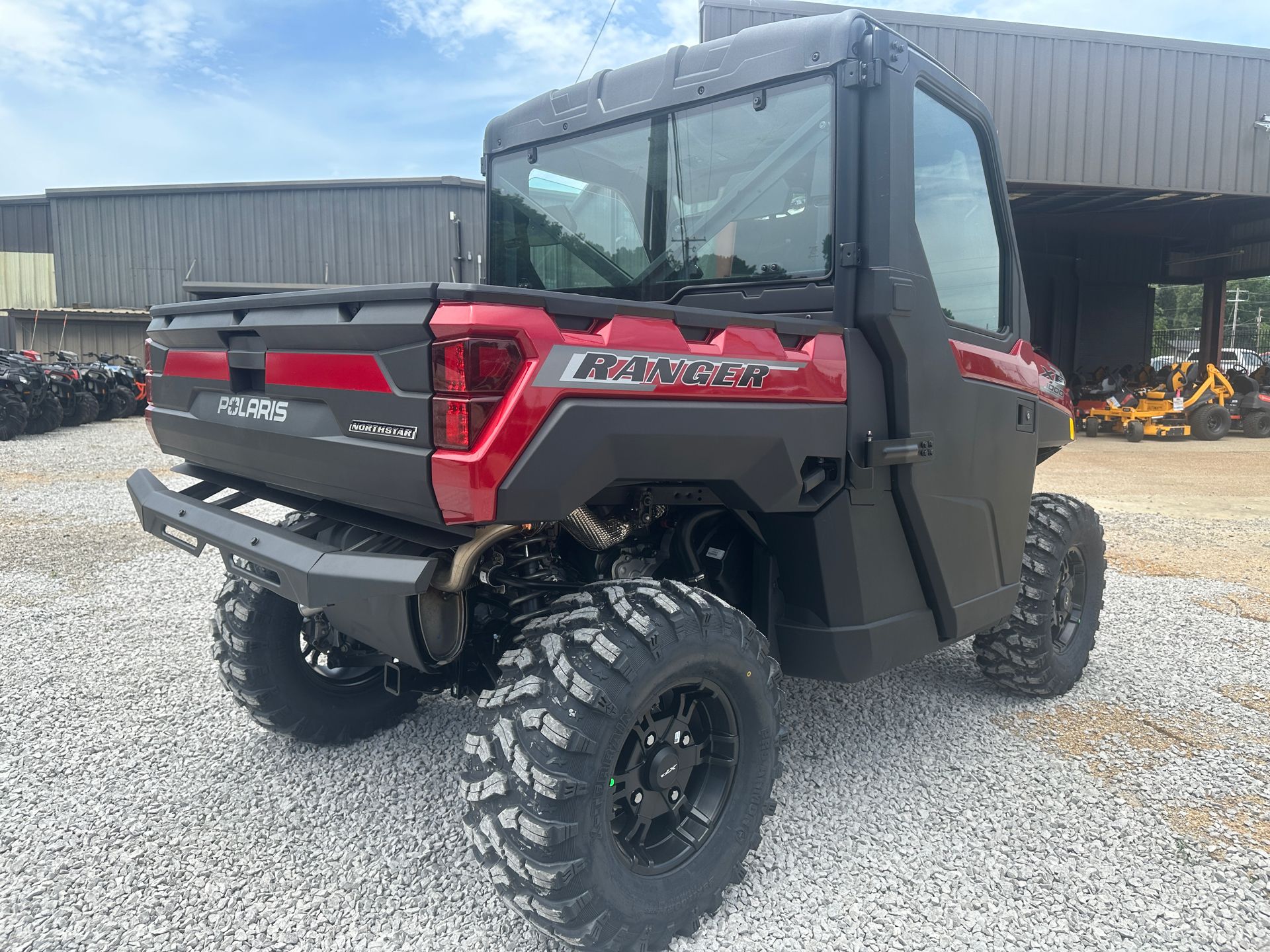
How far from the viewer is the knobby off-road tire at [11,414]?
1410 centimetres

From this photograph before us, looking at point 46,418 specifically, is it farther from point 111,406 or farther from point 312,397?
point 312,397

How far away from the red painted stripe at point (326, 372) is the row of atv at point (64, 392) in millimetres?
14847

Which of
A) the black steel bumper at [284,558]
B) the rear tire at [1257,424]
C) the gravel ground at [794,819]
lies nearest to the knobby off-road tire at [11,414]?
the gravel ground at [794,819]

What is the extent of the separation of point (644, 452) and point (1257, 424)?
19650mm

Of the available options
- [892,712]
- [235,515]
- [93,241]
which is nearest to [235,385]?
[235,515]

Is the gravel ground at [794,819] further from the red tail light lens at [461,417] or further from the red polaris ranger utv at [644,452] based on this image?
the red tail light lens at [461,417]

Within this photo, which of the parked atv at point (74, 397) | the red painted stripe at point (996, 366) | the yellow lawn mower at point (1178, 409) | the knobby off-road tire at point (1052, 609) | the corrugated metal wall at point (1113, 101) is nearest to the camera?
the red painted stripe at point (996, 366)

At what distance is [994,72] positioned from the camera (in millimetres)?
14258

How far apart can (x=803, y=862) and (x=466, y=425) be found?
172 cm

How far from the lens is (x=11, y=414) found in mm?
14195

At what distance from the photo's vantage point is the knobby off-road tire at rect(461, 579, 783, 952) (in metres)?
2.06

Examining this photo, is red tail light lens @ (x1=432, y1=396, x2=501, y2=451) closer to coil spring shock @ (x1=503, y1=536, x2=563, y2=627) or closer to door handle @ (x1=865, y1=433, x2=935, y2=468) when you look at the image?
coil spring shock @ (x1=503, y1=536, x2=563, y2=627)

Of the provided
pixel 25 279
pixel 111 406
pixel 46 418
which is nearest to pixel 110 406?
pixel 111 406

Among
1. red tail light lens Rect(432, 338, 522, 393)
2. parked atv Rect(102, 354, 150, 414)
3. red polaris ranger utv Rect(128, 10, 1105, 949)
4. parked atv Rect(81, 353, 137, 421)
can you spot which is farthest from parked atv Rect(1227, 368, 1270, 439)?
parked atv Rect(102, 354, 150, 414)
